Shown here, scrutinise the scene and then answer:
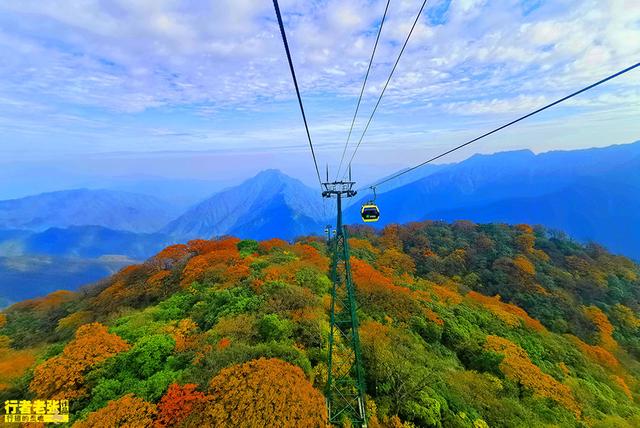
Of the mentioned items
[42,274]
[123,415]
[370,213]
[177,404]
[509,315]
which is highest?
[370,213]

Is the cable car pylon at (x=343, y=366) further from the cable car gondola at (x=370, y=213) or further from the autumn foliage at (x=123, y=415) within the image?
the autumn foliage at (x=123, y=415)

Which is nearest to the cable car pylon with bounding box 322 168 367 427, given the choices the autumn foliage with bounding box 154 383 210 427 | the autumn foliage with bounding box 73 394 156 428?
the autumn foliage with bounding box 154 383 210 427

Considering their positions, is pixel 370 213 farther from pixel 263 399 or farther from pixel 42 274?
pixel 42 274

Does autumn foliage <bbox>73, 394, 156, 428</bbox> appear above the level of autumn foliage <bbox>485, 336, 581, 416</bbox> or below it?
above

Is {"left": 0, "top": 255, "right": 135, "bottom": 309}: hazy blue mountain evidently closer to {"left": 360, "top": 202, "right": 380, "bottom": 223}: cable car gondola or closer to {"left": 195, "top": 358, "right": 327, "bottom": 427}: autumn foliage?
{"left": 195, "top": 358, "right": 327, "bottom": 427}: autumn foliage

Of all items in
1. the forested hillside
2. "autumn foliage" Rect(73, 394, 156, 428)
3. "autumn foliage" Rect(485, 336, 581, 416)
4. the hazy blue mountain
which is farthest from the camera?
the hazy blue mountain

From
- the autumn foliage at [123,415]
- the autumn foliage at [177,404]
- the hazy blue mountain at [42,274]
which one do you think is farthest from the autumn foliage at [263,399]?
the hazy blue mountain at [42,274]

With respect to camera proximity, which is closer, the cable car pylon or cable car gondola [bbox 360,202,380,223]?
the cable car pylon

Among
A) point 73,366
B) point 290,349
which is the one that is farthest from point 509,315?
point 73,366
